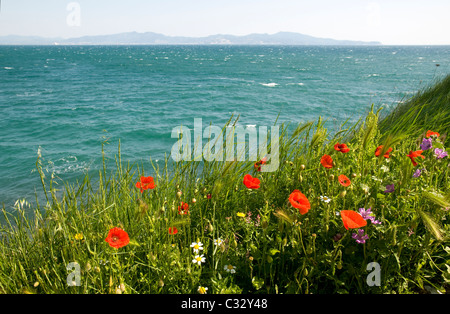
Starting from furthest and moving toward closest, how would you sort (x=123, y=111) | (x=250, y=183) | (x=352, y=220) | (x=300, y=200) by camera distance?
(x=123, y=111)
(x=250, y=183)
(x=300, y=200)
(x=352, y=220)

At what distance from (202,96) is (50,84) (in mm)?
15946

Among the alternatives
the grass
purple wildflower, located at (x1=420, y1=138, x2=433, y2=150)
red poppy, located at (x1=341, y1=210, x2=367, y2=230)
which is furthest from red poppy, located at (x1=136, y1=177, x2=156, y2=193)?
purple wildflower, located at (x1=420, y1=138, x2=433, y2=150)

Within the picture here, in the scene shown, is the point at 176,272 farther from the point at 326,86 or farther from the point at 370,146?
the point at 326,86

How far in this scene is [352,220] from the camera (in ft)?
4.48

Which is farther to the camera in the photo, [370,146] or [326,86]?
[326,86]

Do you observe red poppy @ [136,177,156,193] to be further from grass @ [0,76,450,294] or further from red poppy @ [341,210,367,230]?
red poppy @ [341,210,367,230]

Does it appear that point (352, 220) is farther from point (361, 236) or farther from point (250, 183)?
point (250, 183)

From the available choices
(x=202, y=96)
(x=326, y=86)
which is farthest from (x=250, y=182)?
(x=326, y=86)

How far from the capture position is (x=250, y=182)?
183 centimetres

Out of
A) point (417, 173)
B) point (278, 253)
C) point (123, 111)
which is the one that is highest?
point (417, 173)

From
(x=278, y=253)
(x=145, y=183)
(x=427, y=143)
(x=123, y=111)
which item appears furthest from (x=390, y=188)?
(x=123, y=111)

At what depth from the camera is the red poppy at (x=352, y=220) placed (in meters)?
1.30

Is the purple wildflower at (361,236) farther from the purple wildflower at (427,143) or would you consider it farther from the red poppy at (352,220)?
the purple wildflower at (427,143)
